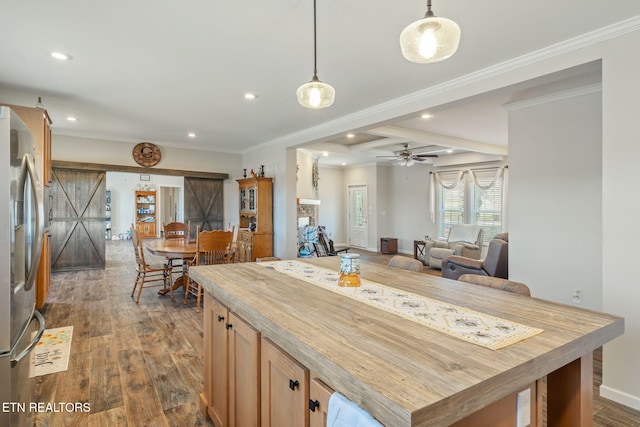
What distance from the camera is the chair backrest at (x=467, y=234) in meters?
7.21

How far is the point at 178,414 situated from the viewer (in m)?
2.12

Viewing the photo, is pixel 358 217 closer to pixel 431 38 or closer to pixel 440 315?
pixel 431 38

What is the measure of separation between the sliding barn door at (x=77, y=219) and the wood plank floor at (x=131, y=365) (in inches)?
68.8

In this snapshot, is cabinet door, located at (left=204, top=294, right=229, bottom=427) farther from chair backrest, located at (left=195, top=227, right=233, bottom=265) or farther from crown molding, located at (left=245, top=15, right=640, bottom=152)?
crown molding, located at (left=245, top=15, right=640, bottom=152)

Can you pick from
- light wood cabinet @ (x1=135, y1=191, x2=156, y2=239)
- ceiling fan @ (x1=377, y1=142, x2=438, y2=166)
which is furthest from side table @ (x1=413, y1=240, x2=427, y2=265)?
light wood cabinet @ (x1=135, y1=191, x2=156, y2=239)

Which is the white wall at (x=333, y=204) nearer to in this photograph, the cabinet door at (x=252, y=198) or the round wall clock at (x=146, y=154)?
the cabinet door at (x=252, y=198)

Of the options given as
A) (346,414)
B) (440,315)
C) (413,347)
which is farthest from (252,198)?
(346,414)

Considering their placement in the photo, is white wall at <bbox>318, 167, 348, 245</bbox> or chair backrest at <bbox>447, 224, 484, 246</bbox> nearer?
chair backrest at <bbox>447, 224, 484, 246</bbox>

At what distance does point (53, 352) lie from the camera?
2932 mm

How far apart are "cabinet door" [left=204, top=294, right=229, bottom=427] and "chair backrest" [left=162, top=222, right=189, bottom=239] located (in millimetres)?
4624

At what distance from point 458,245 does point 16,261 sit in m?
7.04

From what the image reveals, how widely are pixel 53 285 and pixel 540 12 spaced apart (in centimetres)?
694

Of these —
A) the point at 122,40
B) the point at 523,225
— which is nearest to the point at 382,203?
the point at 523,225

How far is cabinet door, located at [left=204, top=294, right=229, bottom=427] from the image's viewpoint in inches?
69.7
